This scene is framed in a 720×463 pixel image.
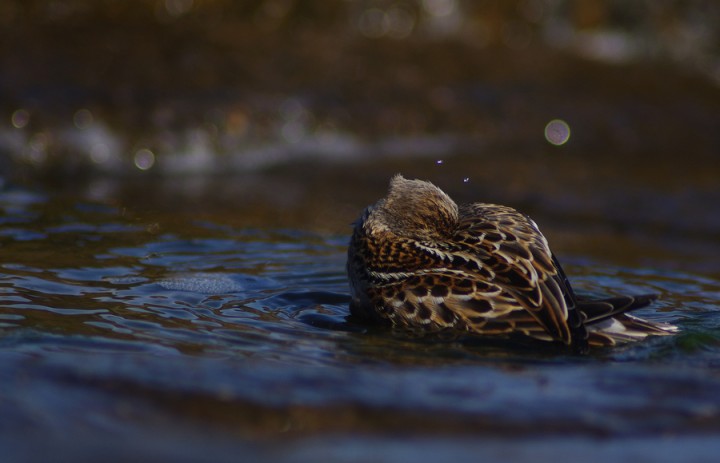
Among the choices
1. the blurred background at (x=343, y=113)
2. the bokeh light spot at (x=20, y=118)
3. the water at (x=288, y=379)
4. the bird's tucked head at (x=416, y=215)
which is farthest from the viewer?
the bokeh light spot at (x=20, y=118)

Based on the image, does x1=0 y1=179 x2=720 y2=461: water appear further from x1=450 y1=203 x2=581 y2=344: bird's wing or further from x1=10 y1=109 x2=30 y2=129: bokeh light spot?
x1=10 y1=109 x2=30 y2=129: bokeh light spot

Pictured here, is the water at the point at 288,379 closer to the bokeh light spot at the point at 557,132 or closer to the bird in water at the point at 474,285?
the bird in water at the point at 474,285

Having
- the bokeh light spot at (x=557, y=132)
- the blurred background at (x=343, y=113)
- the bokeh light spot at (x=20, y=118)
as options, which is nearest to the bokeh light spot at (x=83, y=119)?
the blurred background at (x=343, y=113)

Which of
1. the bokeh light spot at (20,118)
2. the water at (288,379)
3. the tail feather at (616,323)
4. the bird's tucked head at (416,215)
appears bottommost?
the water at (288,379)

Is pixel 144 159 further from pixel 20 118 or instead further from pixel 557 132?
pixel 557 132

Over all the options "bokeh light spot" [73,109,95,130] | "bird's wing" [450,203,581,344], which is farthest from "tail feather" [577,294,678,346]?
"bokeh light spot" [73,109,95,130]

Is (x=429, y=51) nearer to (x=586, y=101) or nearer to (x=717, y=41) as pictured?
(x=586, y=101)

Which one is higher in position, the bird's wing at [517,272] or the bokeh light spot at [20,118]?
the bokeh light spot at [20,118]

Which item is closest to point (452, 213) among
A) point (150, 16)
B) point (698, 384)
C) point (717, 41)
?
point (698, 384)

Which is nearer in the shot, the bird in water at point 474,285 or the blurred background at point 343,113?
the bird in water at point 474,285

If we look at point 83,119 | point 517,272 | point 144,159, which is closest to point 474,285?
point 517,272
